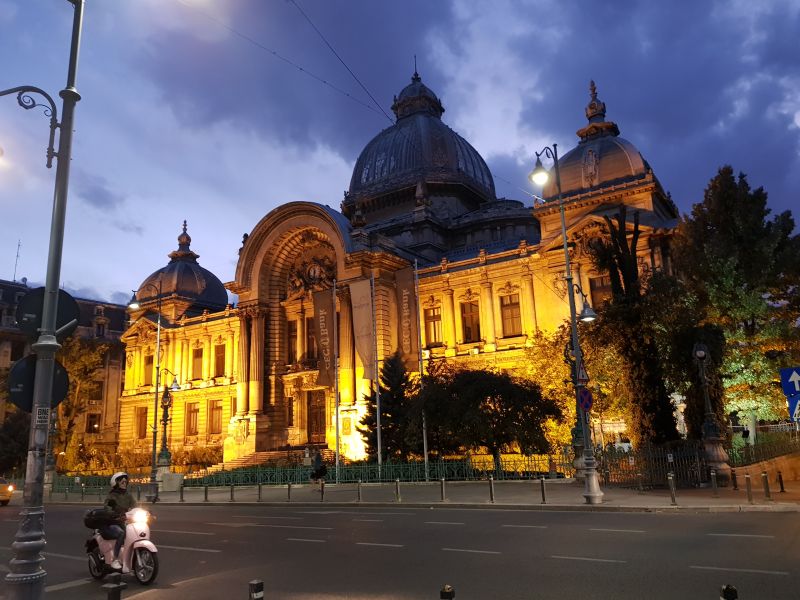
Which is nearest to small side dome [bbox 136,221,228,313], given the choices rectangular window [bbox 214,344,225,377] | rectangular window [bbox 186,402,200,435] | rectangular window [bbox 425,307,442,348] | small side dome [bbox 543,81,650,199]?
rectangular window [bbox 214,344,225,377]

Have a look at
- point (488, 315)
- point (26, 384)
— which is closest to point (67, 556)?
point (26, 384)

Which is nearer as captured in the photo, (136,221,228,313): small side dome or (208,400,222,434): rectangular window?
(208,400,222,434): rectangular window

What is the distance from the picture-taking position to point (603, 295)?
38062 mm

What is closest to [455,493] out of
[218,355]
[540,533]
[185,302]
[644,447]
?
[644,447]

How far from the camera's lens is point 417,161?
2210 inches

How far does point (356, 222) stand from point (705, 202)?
22642mm

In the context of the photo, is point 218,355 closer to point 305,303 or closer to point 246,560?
point 305,303

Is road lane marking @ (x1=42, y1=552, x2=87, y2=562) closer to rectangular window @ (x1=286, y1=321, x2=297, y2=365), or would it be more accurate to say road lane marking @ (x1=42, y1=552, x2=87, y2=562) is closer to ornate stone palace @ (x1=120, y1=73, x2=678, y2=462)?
ornate stone palace @ (x1=120, y1=73, x2=678, y2=462)

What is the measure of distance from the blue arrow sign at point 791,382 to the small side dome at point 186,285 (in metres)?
56.3

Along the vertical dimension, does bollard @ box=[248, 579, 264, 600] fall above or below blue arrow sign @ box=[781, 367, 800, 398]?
below

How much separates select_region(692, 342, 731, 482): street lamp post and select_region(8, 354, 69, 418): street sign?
20.2 metres

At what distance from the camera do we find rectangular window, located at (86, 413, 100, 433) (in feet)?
221

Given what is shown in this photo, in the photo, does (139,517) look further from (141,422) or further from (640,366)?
(141,422)

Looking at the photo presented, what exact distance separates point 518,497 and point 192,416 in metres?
43.1
